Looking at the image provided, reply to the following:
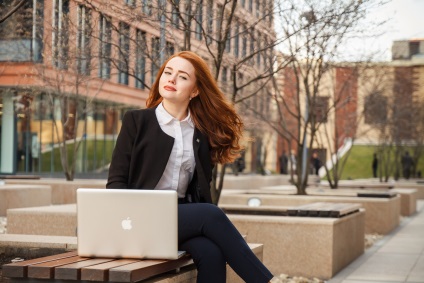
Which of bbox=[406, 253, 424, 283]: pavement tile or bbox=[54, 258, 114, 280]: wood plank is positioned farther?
bbox=[406, 253, 424, 283]: pavement tile

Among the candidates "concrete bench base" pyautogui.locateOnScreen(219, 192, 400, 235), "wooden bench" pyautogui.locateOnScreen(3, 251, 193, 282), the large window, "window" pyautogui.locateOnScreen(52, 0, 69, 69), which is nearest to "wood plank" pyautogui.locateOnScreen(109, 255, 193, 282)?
"wooden bench" pyautogui.locateOnScreen(3, 251, 193, 282)

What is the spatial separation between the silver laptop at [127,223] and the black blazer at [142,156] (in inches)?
20.1

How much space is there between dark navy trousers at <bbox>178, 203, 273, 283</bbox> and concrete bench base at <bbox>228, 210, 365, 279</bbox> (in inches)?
225

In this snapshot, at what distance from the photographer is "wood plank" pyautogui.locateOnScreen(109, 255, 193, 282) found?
16.0ft

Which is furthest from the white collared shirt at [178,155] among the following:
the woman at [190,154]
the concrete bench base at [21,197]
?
the concrete bench base at [21,197]

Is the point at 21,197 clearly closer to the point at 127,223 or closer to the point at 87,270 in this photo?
the point at 127,223

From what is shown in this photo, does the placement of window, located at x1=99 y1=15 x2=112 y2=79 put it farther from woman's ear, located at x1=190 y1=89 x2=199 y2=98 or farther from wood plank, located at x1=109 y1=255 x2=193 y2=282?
wood plank, located at x1=109 y1=255 x2=193 y2=282

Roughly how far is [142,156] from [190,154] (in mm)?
339

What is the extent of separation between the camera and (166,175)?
19.5 feet

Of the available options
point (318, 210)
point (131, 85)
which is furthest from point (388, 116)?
point (318, 210)

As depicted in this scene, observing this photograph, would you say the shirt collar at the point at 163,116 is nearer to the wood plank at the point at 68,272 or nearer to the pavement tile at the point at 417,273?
the wood plank at the point at 68,272

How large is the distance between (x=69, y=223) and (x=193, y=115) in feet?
20.1

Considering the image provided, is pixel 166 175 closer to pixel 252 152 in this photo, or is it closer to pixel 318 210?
pixel 318 210

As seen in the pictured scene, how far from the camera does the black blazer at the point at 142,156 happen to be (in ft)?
19.1
